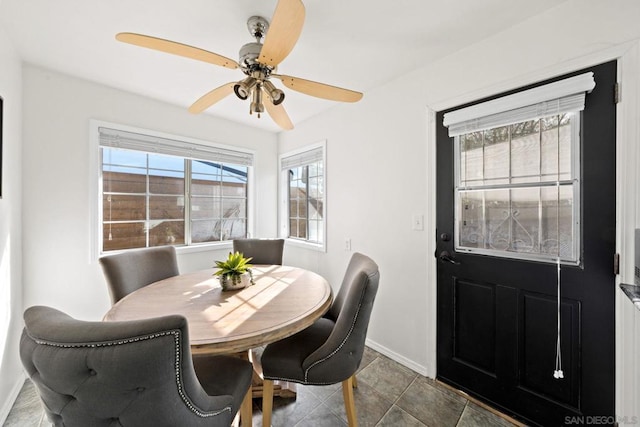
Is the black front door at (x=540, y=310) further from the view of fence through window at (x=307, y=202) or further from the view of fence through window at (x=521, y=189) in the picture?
the view of fence through window at (x=307, y=202)

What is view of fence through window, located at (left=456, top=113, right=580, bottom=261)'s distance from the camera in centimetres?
139

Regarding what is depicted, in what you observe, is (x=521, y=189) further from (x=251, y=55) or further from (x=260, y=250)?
(x=260, y=250)

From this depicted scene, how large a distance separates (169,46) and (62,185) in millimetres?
1789

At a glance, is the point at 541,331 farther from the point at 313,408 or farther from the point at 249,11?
the point at 249,11

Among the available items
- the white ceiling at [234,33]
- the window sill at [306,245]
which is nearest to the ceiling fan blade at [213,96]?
the white ceiling at [234,33]

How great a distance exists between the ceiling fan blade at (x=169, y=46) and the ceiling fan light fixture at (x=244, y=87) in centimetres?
9

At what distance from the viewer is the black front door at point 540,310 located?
4.18ft

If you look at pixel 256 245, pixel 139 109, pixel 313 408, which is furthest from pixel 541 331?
pixel 139 109

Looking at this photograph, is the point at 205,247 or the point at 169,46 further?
the point at 205,247

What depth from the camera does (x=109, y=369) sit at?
0.64 metres

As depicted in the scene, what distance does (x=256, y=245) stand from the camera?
2611mm

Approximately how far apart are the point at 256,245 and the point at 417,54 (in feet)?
7.20

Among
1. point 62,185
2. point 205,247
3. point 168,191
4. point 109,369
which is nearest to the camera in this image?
point 109,369

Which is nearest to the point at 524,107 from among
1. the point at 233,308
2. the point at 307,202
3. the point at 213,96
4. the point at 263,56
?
the point at 263,56
